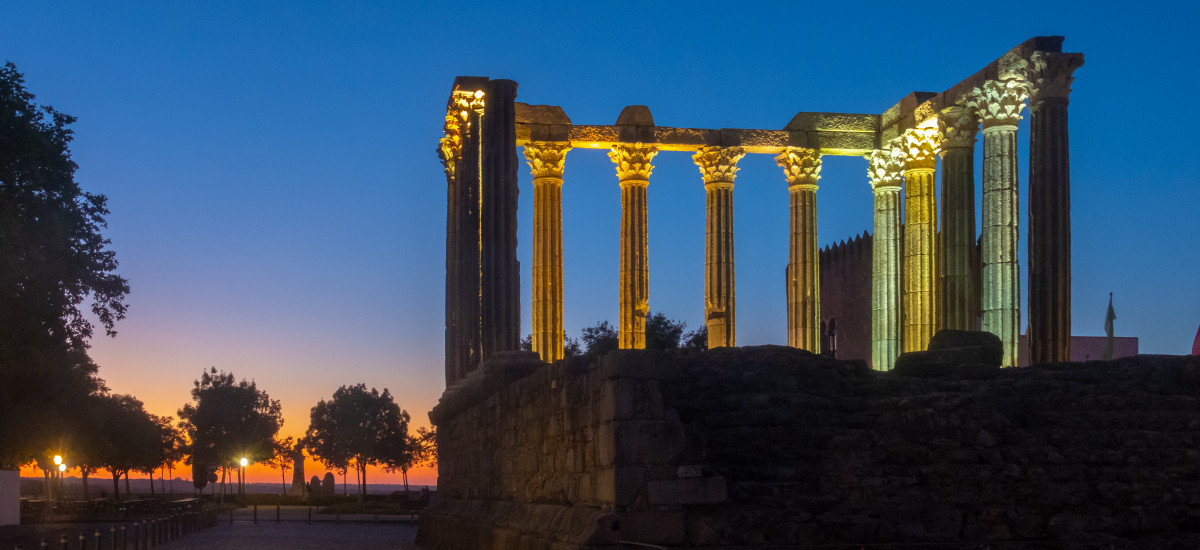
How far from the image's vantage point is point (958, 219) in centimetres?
2497

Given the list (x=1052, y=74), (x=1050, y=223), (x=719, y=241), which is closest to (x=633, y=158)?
(x=719, y=241)

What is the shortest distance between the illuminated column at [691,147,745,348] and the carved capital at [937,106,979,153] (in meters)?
4.75

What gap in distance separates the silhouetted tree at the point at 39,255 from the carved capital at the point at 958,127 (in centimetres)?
1709

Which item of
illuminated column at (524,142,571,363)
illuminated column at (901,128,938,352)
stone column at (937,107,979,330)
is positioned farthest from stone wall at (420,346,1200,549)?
illuminated column at (524,142,571,363)

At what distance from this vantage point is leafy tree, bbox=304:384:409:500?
79000mm

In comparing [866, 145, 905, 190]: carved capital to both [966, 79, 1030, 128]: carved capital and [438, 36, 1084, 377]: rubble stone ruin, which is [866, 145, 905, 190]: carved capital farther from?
[966, 79, 1030, 128]: carved capital

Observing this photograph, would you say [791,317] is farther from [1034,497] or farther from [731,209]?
[1034,497]

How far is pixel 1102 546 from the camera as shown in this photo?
12.1m

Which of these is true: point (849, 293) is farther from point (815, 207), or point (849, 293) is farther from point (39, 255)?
point (39, 255)

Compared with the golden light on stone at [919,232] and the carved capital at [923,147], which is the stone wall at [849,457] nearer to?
the golden light on stone at [919,232]

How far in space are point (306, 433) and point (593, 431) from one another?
72160 mm

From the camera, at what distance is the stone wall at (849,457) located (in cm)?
1188

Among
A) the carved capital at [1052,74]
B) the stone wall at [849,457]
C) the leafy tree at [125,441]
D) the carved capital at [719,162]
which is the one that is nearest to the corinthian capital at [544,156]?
the carved capital at [719,162]

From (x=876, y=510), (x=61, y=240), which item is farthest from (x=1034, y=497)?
(x=61, y=240)
